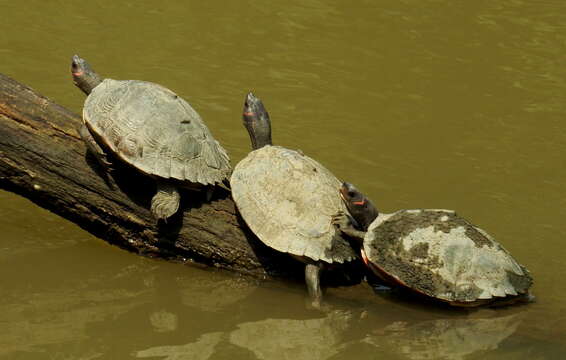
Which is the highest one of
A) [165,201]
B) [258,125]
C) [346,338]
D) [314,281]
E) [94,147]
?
[94,147]

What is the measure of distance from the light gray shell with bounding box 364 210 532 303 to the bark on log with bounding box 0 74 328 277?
0.70 meters

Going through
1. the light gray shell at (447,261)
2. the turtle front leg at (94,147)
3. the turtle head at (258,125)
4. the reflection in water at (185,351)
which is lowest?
the reflection in water at (185,351)

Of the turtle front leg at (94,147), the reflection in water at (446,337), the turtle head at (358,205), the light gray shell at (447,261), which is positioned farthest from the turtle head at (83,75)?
the reflection in water at (446,337)

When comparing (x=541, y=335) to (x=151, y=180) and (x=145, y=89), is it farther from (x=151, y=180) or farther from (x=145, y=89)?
(x=145, y=89)

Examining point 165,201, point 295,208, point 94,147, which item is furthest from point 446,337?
point 94,147

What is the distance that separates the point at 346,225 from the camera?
17.9 feet

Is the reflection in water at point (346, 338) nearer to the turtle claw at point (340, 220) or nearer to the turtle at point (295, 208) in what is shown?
the turtle at point (295, 208)

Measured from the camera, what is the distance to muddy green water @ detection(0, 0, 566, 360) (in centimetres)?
512

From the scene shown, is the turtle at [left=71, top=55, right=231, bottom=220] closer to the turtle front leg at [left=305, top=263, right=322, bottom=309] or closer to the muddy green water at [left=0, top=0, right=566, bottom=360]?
the muddy green water at [left=0, top=0, right=566, bottom=360]

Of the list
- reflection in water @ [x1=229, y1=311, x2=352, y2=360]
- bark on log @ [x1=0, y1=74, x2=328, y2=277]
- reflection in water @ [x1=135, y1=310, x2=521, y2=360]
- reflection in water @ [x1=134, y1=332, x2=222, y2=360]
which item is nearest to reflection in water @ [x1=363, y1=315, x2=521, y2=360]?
reflection in water @ [x1=135, y1=310, x2=521, y2=360]

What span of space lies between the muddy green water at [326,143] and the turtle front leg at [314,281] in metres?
0.12

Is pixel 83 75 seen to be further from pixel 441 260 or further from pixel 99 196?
pixel 441 260

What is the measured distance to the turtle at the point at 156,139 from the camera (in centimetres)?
534

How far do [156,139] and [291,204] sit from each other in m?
0.98
